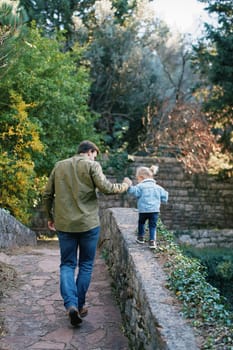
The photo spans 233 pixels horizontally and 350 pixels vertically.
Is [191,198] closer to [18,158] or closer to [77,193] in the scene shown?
[18,158]

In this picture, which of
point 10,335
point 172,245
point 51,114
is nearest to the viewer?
point 10,335

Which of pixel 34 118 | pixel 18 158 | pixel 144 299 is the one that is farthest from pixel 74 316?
pixel 34 118

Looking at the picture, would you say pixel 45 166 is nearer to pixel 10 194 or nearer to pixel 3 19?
pixel 10 194

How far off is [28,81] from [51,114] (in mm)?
1170

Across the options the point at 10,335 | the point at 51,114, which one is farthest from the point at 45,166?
the point at 10,335

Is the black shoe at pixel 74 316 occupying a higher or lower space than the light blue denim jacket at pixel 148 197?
lower

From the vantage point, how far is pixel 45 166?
11.8 meters

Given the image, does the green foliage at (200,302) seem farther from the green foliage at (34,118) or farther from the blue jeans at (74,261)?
the green foliage at (34,118)

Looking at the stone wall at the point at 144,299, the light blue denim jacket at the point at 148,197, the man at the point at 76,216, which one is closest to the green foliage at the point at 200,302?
the stone wall at the point at 144,299

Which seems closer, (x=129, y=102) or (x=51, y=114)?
(x=51, y=114)

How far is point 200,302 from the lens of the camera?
10.3ft

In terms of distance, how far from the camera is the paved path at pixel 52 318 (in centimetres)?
367

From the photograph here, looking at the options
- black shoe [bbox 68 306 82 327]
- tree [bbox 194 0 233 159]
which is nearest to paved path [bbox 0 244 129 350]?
black shoe [bbox 68 306 82 327]

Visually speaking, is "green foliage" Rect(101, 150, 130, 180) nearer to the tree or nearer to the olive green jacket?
the tree
